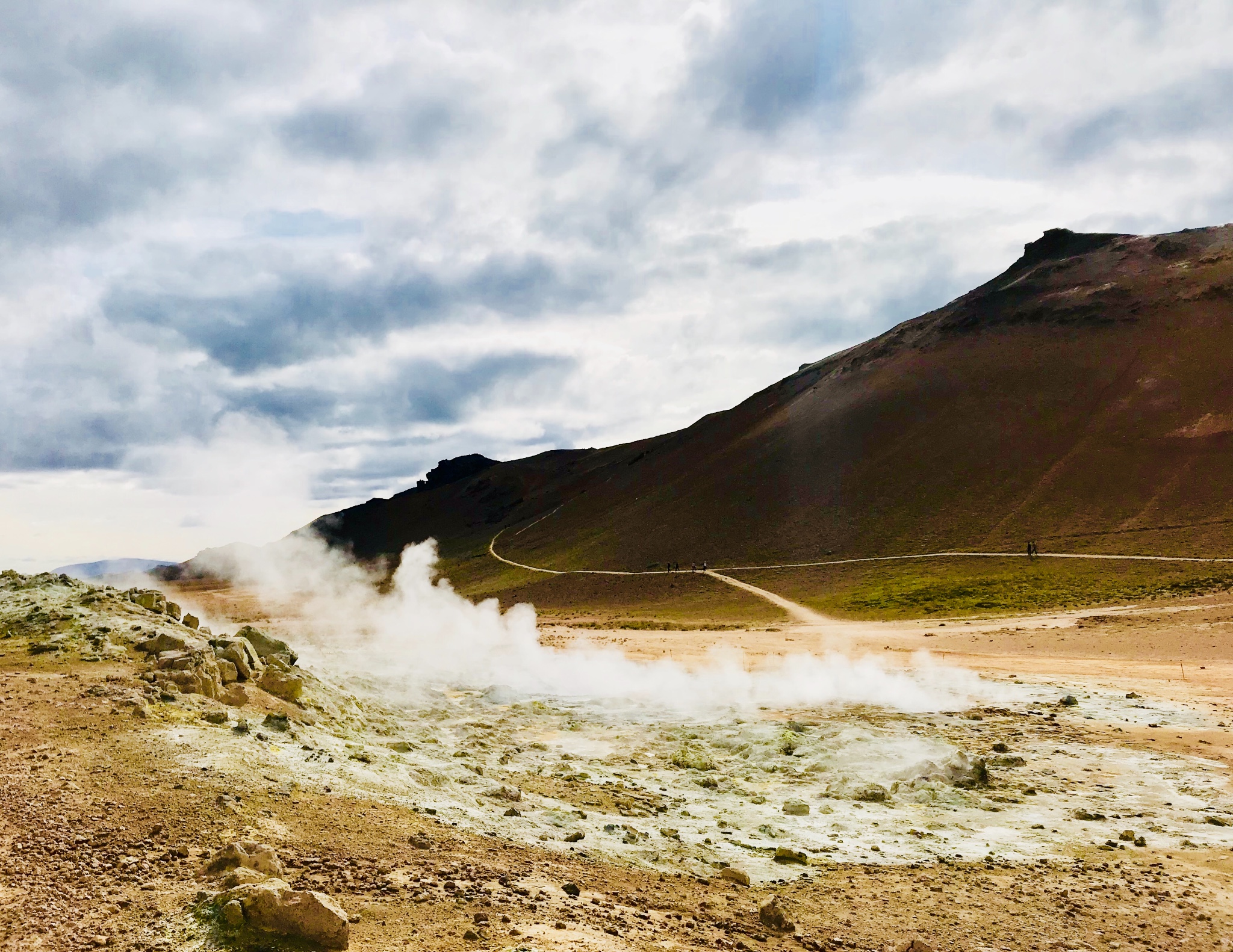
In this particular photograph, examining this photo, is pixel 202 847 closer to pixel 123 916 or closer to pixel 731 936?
pixel 123 916

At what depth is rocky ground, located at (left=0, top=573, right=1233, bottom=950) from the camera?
8398 millimetres

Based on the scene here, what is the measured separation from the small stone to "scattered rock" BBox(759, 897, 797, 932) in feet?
18.9

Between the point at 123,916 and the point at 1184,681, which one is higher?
the point at 123,916

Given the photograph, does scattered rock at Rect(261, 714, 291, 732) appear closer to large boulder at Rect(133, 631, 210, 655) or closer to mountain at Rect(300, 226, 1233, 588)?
large boulder at Rect(133, 631, 210, 655)

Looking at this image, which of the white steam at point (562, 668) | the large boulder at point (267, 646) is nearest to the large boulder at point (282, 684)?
the large boulder at point (267, 646)

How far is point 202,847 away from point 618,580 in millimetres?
78471

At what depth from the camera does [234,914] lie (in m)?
7.41

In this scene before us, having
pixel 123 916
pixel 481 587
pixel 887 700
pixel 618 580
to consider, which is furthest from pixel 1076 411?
pixel 123 916

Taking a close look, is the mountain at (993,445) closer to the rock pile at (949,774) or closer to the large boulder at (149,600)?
the rock pile at (949,774)

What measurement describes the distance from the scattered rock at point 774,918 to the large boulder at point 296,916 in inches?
190

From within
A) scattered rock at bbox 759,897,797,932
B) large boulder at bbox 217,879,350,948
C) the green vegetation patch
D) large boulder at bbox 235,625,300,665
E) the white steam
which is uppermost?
large boulder at bbox 235,625,300,665

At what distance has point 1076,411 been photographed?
96438 millimetres

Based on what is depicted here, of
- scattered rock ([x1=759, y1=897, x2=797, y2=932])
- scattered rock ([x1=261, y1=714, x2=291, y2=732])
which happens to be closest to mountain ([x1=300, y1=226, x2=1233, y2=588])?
scattered rock ([x1=759, y1=897, x2=797, y2=932])

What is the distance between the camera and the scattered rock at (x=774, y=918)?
9.23 m
